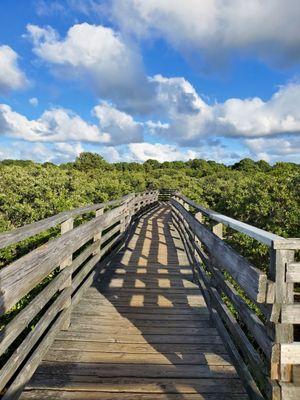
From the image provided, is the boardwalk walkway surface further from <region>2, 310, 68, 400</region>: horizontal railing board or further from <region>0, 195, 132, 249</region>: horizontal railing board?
<region>0, 195, 132, 249</region>: horizontal railing board

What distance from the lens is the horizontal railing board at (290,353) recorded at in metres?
2.03

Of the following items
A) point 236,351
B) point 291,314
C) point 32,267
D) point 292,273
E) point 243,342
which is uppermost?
point 292,273

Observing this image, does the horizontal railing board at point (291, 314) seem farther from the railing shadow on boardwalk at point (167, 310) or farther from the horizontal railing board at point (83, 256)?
the horizontal railing board at point (83, 256)

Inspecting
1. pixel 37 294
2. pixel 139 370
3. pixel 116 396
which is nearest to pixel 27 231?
pixel 37 294

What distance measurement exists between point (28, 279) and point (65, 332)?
5.19 feet

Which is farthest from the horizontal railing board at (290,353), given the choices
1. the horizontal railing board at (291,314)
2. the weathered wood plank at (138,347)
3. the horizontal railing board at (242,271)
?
the weathered wood plank at (138,347)

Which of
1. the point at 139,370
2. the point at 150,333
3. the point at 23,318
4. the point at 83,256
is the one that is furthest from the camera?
the point at 83,256

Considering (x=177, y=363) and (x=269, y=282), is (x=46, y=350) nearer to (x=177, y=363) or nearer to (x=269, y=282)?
(x=177, y=363)

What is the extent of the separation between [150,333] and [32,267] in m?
1.88

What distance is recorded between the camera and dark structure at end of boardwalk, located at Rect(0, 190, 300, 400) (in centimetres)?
209

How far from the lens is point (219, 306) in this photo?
3.85 m

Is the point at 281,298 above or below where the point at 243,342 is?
above

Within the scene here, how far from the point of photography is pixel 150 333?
403 centimetres

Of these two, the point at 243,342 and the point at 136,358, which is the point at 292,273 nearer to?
the point at 243,342
